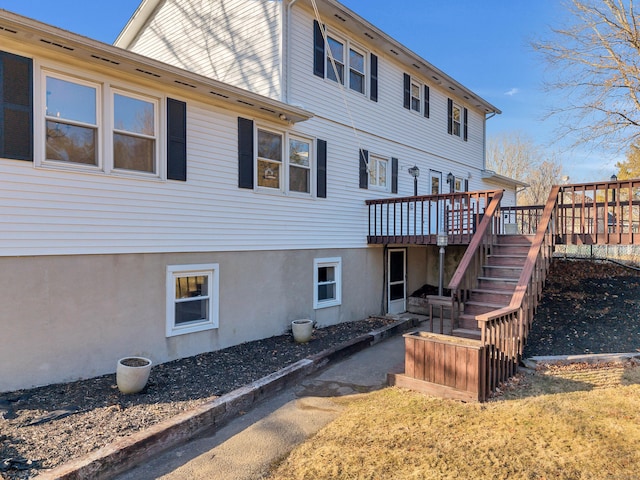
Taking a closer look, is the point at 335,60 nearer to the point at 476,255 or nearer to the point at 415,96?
the point at 415,96

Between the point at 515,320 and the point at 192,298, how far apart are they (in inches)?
192

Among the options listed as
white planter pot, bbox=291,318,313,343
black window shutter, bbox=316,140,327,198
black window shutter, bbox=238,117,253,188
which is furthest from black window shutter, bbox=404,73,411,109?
white planter pot, bbox=291,318,313,343

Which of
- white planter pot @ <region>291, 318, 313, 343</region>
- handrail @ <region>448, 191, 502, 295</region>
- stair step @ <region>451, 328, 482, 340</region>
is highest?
handrail @ <region>448, 191, 502, 295</region>

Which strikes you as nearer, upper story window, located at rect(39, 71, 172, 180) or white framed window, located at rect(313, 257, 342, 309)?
upper story window, located at rect(39, 71, 172, 180)

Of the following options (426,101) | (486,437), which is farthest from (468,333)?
(426,101)

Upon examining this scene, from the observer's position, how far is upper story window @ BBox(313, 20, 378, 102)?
8562 mm

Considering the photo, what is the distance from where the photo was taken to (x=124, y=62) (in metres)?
Result: 5.14

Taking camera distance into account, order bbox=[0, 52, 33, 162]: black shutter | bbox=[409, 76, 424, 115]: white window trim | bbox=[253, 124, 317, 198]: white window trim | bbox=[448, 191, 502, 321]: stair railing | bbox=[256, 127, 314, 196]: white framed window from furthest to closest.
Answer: bbox=[409, 76, 424, 115]: white window trim → bbox=[256, 127, 314, 196]: white framed window → bbox=[253, 124, 317, 198]: white window trim → bbox=[448, 191, 502, 321]: stair railing → bbox=[0, 52, 33, 162]: black shutter

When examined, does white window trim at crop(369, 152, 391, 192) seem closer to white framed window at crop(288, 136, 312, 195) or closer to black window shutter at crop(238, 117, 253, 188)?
white framed window at crop(288, 136, 312, 195)

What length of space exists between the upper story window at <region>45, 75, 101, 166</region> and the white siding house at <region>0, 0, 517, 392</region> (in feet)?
0.06

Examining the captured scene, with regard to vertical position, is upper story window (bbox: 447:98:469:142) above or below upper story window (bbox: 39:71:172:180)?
above

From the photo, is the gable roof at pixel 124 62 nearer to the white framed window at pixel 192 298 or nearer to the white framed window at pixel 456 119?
the white framed window at pixel 192 298

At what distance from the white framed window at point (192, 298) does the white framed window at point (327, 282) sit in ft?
8.15

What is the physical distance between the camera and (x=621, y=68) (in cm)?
1261
